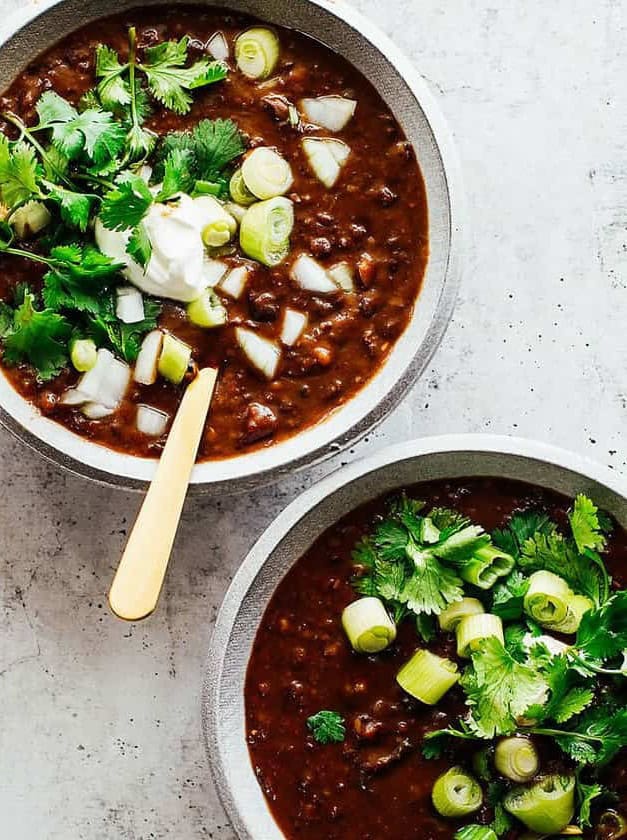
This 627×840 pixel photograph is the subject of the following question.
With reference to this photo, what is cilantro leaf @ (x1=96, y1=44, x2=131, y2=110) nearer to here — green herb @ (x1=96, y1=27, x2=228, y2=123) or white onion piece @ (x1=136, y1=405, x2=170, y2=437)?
green herb @ (x1=96, y1=27, x2=228, y2=123)

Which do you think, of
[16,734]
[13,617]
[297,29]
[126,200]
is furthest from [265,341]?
[16,734]

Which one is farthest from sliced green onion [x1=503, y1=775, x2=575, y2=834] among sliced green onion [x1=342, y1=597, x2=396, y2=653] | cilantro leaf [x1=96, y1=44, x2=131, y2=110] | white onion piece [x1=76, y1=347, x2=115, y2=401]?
cilantro leaf [x1=96, y1=44, x2=131, y2=110]

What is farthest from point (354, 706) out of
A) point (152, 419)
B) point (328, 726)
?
point (152, 419)

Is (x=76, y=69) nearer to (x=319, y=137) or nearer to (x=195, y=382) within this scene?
(x=319, y=137)

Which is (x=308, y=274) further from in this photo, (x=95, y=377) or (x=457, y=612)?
(x=457, y=612)

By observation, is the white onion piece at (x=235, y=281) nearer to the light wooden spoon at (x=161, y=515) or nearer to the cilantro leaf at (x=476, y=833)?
the light wooden spoon at (x=161, y=515)

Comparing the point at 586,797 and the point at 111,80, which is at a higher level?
the point at 111,80
